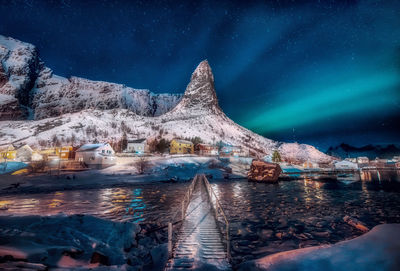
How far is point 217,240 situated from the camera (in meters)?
9.11

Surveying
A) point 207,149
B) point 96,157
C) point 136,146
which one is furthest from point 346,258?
point 207,149

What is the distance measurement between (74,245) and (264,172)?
5037cm

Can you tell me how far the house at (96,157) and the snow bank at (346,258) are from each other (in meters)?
57.0

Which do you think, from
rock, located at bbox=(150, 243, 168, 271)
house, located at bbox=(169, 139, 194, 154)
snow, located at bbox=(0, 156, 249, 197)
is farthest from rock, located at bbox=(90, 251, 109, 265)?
house, located at bbox=(169, 139, 194, 154)

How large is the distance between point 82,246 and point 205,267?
17.6 ft

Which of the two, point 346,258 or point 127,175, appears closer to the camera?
point 346,258

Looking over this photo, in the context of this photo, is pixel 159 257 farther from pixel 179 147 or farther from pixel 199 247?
pixel 179 147

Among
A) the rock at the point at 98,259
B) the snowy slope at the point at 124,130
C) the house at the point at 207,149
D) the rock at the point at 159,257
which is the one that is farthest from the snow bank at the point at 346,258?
the snowy slope at the point at 124,130

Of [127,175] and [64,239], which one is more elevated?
[127,175]

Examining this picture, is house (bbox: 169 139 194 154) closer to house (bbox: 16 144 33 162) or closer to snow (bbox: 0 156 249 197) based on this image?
snow (bbox: 0 156 249 197)

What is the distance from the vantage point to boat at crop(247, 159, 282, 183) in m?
51.6

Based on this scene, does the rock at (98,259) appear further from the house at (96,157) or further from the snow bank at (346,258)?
the house at (96,157)

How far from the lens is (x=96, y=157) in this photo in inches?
Answer: 2199

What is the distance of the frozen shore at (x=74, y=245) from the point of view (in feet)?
19.6
